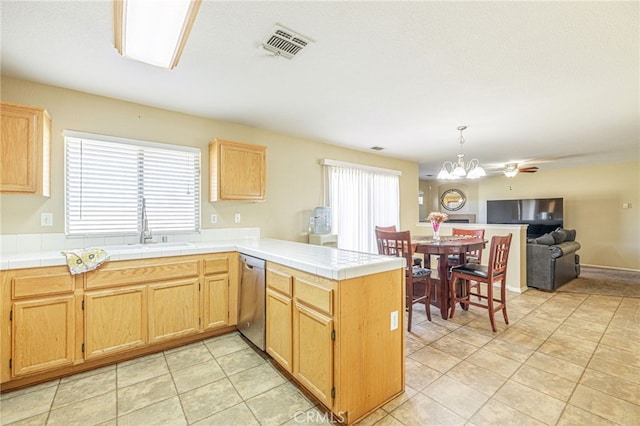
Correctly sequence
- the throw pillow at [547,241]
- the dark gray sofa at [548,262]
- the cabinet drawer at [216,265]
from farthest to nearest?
the throw pillow at [547,241] → the dark gray sofa at [548,262] → the cabinet drawer at [216,265]

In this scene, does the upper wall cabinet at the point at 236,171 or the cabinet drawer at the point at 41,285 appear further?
the upper wall cabinet at the point at 236,171

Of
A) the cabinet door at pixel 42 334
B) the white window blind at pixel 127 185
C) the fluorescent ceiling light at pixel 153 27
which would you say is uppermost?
the fluorescent ceiling light at pixel 153 27

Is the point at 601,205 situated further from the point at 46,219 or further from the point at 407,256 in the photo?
the point at 46,219

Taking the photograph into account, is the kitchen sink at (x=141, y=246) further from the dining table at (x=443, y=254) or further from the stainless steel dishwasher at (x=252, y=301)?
the dining table at (x=443, y=254)

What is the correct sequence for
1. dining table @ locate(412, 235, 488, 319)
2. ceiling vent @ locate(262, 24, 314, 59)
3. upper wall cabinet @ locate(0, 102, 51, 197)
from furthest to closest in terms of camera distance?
dining table @ locate(412, 235, 488, 319), upper wall cabinet @ locate(0, 102, 51, 197), ceiling vent @ locate(262, 24, 314, 59)

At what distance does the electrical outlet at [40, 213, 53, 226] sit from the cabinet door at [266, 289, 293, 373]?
210 cm

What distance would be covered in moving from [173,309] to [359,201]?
11.1ft

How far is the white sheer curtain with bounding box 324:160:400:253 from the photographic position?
15.5ft

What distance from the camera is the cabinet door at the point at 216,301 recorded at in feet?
9.17

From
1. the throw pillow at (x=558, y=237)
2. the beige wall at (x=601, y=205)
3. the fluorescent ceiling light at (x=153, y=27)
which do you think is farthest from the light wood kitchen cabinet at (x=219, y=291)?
the beige wall at (x=601, y=205)

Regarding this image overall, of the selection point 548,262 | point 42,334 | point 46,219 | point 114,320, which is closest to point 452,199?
point 548,262

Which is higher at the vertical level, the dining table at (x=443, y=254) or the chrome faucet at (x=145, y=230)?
the chrome faucet at (x=145, y=230)

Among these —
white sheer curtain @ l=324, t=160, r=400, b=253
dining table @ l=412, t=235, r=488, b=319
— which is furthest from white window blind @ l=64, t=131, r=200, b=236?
dining table @ l=412, t=235, r=488, b=319

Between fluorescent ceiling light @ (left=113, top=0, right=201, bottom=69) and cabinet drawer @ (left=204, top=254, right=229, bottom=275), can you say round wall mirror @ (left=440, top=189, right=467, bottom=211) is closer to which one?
cabinet drawer @ (left=204, top=254, right=229, bottom=275)
